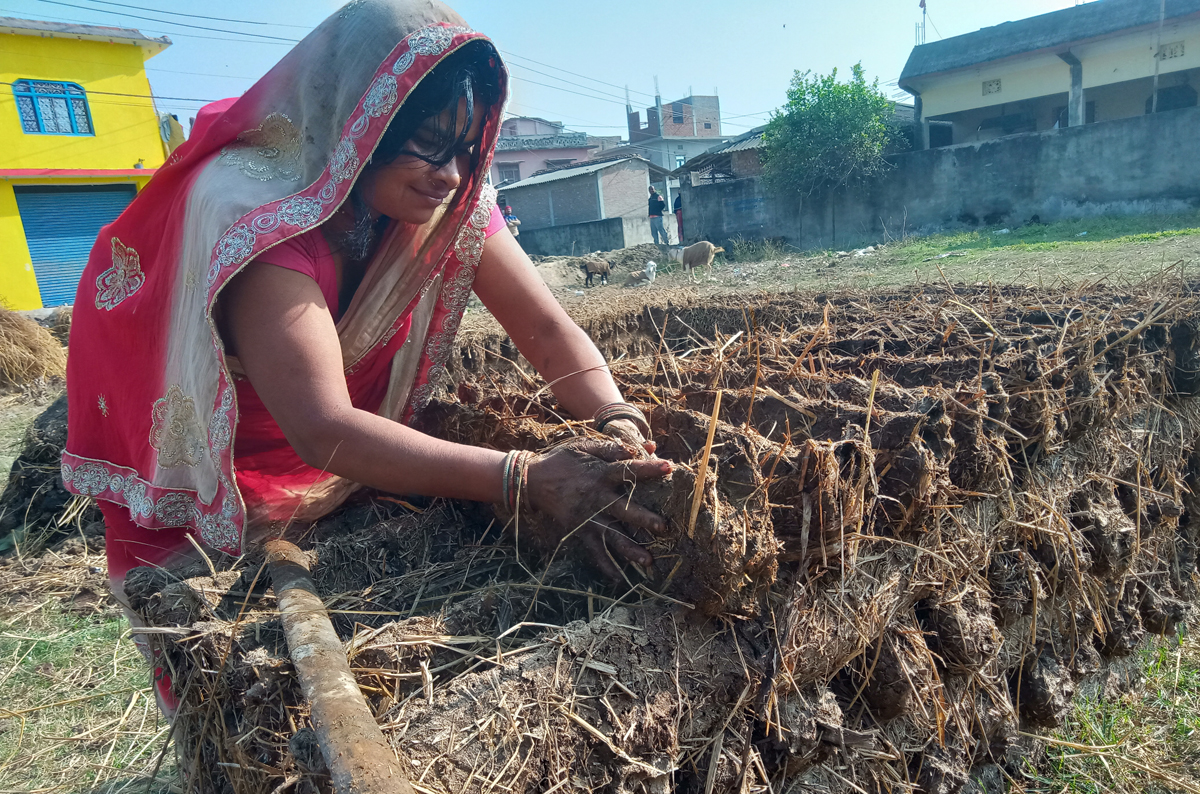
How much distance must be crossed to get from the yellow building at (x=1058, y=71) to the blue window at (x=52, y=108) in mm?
23968

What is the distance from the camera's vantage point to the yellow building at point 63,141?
18.8 m

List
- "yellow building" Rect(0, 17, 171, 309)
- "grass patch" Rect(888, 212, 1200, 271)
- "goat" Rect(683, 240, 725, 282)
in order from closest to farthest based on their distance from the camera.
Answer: "grass patch" Rect(888, 212, 1200, 271) → "goat" Rect(683, 240, 725, 282) → "yellow building" Rect(0, 17, 171, 309)

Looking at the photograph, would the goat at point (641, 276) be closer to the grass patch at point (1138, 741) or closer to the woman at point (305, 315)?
the grass patch at point (1138, 741)

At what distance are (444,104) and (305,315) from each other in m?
0.60

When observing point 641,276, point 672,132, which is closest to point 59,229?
point 641,276

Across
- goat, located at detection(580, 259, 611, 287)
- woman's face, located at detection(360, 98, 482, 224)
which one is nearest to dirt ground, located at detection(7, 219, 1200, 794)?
woman's face, located at detection(360, 98, 482, 224)

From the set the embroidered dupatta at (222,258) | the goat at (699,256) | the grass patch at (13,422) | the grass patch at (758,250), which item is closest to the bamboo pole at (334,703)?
the embroidered dupatta at (222,258)

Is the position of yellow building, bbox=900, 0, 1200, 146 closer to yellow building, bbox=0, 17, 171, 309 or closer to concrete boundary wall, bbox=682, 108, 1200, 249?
concrete boundary wall, bbox=682, 108, 1200, 249

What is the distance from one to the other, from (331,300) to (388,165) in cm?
38

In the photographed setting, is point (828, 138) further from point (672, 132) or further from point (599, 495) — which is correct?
point (672, 132)

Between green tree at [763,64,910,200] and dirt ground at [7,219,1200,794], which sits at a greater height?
green tree at [763,64,910,200]

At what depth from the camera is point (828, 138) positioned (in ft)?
67.4

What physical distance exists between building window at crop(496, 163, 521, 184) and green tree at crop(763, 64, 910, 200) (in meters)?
27.1

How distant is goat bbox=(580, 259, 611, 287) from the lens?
A: 18188mm
